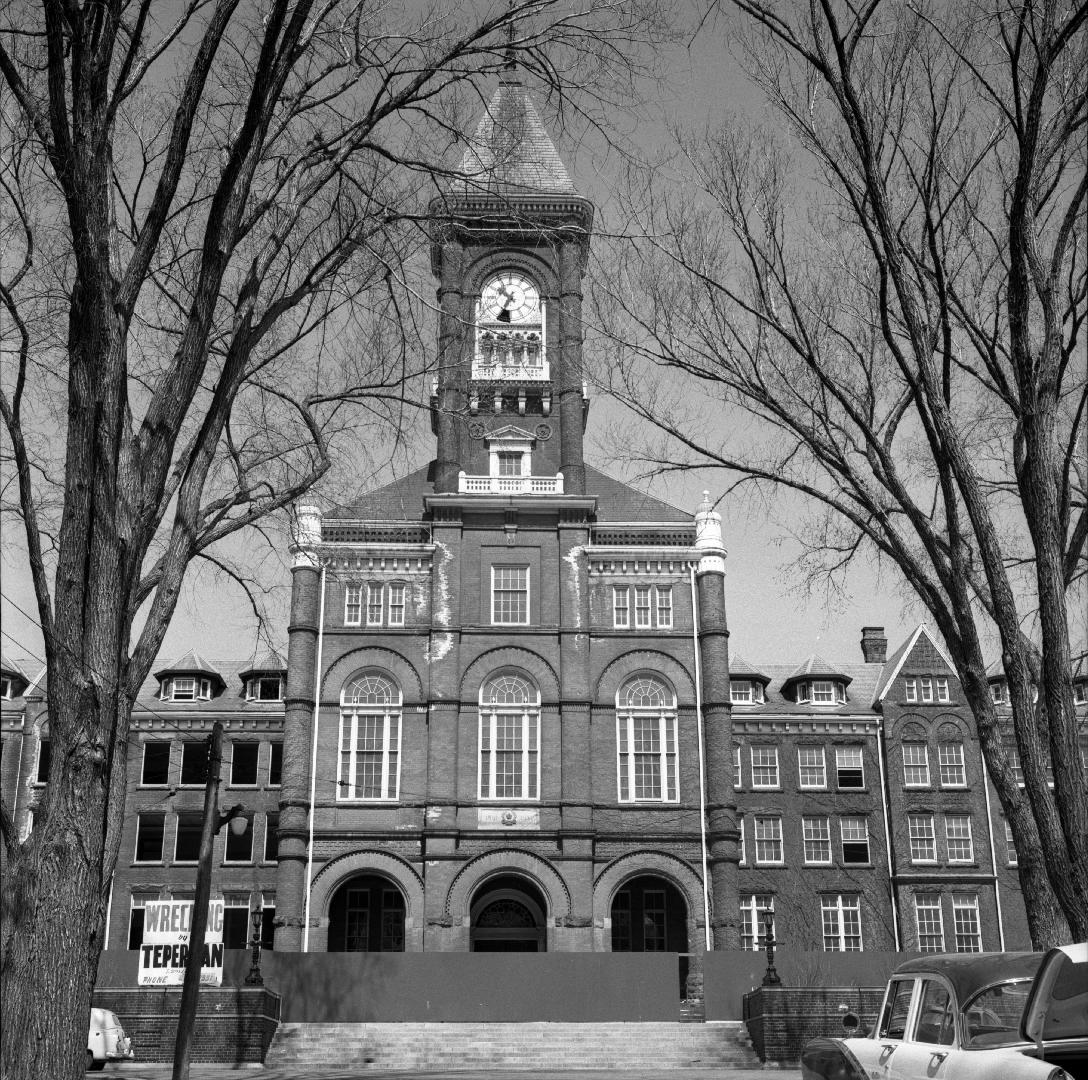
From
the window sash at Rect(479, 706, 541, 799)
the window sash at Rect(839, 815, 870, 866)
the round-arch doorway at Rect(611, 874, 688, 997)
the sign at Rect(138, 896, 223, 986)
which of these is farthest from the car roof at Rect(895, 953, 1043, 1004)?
the window sash at Rect(839, 815, 870, 866)

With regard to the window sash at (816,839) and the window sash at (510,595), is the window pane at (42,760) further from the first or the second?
the window sash at (816,839)

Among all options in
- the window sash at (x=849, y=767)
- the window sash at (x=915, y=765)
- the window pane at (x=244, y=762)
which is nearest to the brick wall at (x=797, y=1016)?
the window sash at (x=849, y=767)

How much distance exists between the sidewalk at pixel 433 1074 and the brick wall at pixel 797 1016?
705mm

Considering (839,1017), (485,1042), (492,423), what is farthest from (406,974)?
(492,423)

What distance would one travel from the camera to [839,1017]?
29.5 meters

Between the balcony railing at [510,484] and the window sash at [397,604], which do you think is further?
the balcony railing at [510,484]

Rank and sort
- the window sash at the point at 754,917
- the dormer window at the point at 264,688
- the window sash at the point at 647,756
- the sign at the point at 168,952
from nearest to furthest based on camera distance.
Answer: the sign at the point at 168,952, the window sash at the point at 647,756, the window sash at the point at 754,917, the dormer window at the point at 264,688

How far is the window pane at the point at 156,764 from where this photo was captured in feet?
157

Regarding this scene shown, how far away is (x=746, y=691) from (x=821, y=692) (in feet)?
9.56

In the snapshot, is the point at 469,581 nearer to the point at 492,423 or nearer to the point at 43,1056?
the point at 492,423

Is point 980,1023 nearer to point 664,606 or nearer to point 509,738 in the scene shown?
point 509,738

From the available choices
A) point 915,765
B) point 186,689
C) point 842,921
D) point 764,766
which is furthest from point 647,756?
point 186,689

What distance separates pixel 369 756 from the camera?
125 feet

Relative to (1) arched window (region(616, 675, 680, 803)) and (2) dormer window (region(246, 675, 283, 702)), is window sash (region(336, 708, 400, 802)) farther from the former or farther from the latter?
(2) dormer window (region(246, 675, 283, 702))
